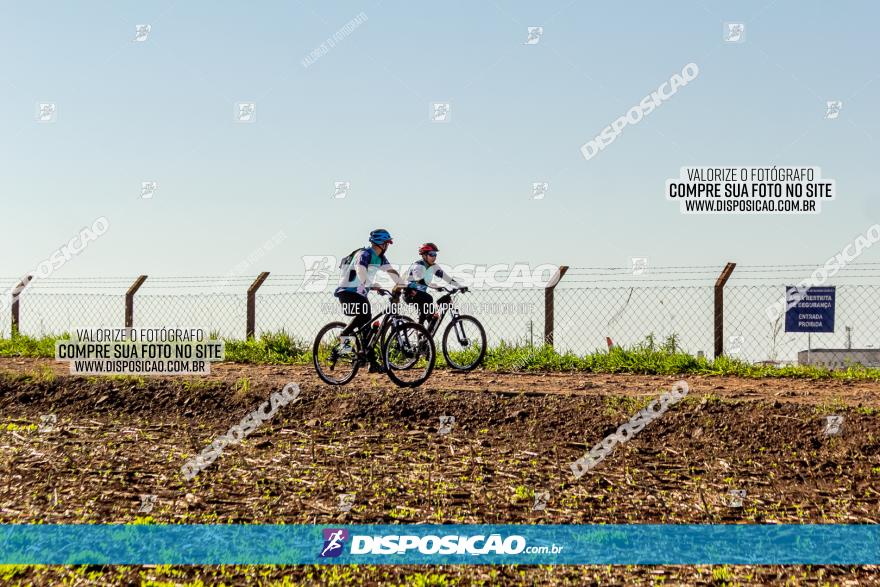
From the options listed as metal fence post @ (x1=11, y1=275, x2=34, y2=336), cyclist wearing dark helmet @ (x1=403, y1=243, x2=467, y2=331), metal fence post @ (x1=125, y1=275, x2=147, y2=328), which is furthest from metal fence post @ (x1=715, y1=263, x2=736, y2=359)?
metal fence post @ (x1=11, y1=275, x2=34, y2=336)

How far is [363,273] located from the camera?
10.5 m

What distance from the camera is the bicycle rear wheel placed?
11.2 metres

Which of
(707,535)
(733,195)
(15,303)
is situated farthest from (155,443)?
(15,303)

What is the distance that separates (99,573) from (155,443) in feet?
10.1

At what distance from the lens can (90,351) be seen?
15.9 m

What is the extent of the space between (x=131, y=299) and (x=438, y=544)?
14.3 meters

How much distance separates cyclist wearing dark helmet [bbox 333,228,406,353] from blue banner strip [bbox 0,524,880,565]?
4.56 metres
